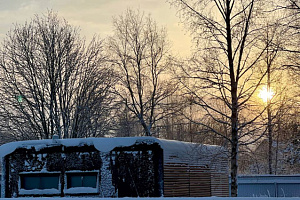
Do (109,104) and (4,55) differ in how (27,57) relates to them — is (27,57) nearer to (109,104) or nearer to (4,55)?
(4,55)

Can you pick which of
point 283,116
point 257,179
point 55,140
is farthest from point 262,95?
point 257,179

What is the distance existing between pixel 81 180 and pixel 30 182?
227cm

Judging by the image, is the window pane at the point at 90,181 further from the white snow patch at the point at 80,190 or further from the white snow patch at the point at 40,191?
the white snow patch at the point at 40,191

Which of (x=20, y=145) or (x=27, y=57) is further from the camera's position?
(x=27, y=57)

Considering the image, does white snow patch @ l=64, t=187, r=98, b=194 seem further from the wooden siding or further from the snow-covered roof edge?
the wooden siding

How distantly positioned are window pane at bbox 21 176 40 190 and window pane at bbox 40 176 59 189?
20 cm

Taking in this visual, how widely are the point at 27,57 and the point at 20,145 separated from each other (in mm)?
13486

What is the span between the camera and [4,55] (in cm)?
3083

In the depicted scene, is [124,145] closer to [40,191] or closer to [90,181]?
[90,181]

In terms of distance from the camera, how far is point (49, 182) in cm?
1816

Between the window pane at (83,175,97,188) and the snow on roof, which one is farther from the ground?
the snow on roof

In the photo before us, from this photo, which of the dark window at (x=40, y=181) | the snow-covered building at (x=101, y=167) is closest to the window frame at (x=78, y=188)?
the snow-covered building at (x=101, y=167)

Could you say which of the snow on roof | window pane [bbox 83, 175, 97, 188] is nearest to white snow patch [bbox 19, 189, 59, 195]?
window pane [bbox 83, 175, 97, 188]

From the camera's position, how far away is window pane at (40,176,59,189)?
18047mm
